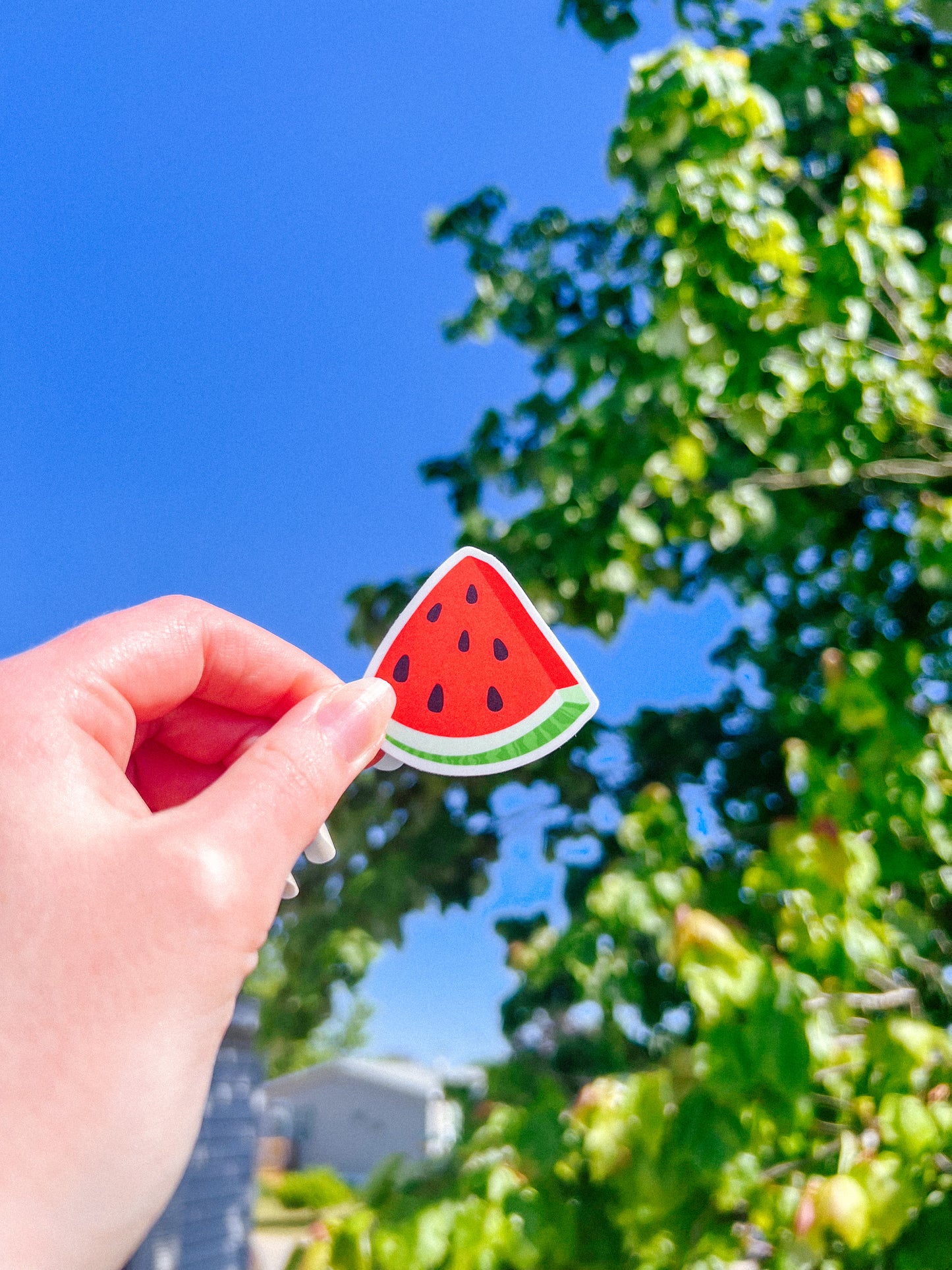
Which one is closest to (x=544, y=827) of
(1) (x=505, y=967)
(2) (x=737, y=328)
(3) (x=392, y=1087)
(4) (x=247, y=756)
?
(1) (x=505, y=967)

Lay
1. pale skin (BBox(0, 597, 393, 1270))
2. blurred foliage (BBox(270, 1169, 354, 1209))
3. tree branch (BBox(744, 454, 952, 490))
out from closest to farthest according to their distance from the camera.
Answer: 1. pale skin (BBox(0, 597, 393, 1270))
2. tree branch (BBox(744, 454, 952, 490))
3. blurred foliage (BBox(270, 1169, 354, 1209))

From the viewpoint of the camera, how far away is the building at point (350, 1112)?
3077 centimetres

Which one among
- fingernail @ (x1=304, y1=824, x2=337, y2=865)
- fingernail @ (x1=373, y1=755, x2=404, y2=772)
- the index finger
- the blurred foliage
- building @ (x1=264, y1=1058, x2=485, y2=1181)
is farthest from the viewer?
building @ (x1=264, y1=1058, x2=485, y2=1181)

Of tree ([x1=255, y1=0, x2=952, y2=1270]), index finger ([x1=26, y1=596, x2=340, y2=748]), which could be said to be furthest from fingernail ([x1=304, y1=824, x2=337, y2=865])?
tree ([x1=255, y1=0, x2=952, y2=1270])

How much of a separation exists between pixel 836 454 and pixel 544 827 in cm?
211

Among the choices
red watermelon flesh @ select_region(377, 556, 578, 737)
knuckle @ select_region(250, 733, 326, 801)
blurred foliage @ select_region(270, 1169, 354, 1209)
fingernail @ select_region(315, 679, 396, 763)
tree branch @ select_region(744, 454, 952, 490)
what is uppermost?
tree branch @ select_region(744, 454, 952, 490)

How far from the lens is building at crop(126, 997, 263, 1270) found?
7266 millimetres

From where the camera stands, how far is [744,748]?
433 cm

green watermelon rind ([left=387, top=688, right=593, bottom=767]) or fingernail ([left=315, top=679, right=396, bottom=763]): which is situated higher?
green watermelon rind ([left=387, top=688, right=593, bottom=767])

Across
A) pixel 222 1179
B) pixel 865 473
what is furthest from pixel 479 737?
pixel 222 1179

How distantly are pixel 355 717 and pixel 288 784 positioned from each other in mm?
158

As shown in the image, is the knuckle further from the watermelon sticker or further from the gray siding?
the gray siding

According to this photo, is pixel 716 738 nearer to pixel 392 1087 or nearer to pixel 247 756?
pixel 247 756

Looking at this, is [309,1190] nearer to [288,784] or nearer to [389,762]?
[389,762]
